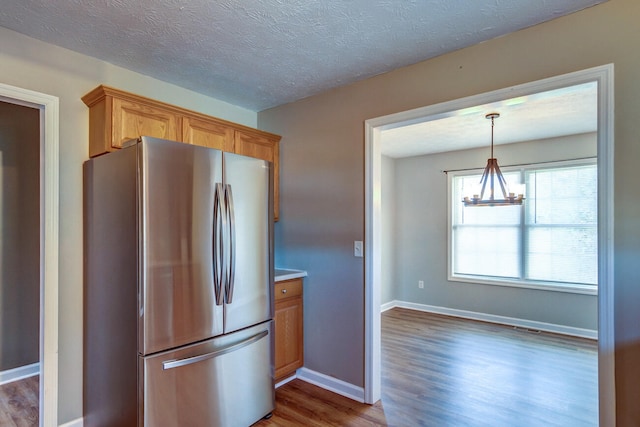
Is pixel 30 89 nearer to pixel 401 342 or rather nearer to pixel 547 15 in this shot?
pixel 547 15

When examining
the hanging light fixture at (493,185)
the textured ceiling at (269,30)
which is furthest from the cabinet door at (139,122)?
the hanging light fixture at (493,185)

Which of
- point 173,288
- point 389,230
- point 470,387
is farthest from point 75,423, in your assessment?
point 389,230

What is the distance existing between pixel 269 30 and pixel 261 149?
1229 mm

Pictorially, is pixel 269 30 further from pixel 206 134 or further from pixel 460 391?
pixel 460 391

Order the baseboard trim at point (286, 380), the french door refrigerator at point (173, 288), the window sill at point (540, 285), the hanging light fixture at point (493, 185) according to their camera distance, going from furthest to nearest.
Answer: the window sill at point (540, 285)
the hanging light fixture at point (493, 185)
the baseboard trim at point (286, 380)
the french door refrigerator at point (173, 288)

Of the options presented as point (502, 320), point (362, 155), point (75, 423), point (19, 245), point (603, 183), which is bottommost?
point (502, 320)

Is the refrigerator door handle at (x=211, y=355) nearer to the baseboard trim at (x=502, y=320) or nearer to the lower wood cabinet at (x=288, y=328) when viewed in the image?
the lower wood cabinet at (x=288, y=328)

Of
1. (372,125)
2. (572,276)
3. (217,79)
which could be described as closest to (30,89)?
(217,79)

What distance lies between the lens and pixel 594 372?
3.06m

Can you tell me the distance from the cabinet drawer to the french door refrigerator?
43cm

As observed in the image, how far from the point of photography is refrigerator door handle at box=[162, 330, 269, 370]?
1.83m

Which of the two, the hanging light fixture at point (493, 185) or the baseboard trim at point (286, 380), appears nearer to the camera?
the baseboard trim at point (286, 380)

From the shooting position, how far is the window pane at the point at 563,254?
4.10 metres

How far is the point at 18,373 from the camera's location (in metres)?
2.97
